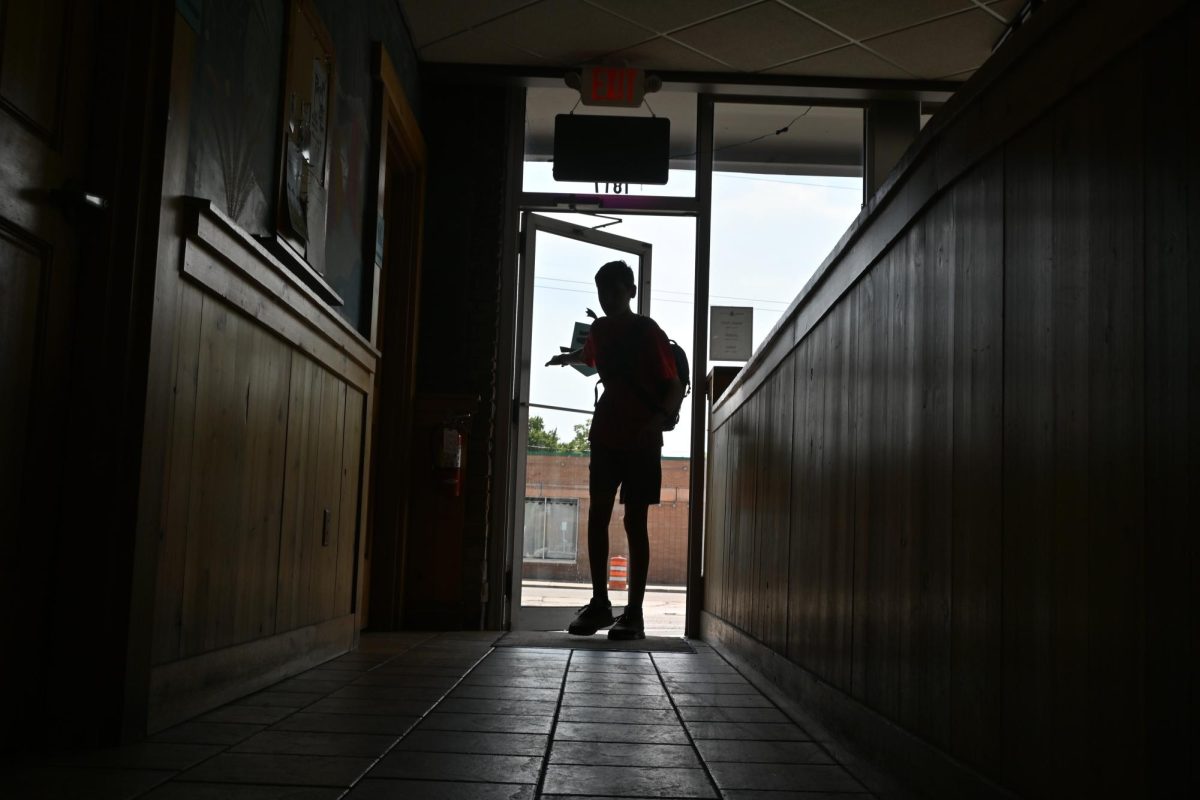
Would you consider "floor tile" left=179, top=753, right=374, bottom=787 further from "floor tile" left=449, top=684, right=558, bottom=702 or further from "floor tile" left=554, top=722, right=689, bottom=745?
"floor tile" left=449, top=684, right=558, bottom=702

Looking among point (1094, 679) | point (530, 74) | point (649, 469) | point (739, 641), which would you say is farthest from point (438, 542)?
point (1094, 679)

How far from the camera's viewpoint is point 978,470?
4.46 ft

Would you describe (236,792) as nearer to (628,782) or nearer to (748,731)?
(628,782)

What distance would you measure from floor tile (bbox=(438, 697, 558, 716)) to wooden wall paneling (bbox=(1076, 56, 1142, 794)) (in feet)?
5.10

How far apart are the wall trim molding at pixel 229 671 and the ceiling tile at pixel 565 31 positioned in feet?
9.41

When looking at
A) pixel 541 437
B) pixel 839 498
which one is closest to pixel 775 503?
pixel 839 498

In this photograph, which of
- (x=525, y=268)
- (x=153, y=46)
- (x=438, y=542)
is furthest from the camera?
(x=525, y=268)

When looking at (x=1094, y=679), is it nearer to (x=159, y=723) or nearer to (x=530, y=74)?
(x=159, y=723)

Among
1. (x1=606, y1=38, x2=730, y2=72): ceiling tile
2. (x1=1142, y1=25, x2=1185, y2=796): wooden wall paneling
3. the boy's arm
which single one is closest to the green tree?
the boy's arm

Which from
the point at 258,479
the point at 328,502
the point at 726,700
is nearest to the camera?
the point at 258,479

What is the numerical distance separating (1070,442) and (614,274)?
11.9ft

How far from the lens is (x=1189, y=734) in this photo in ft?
2.71

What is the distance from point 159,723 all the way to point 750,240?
4.25 meters

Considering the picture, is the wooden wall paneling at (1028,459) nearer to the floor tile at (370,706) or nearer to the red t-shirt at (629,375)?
the floor tile at (370,706)
